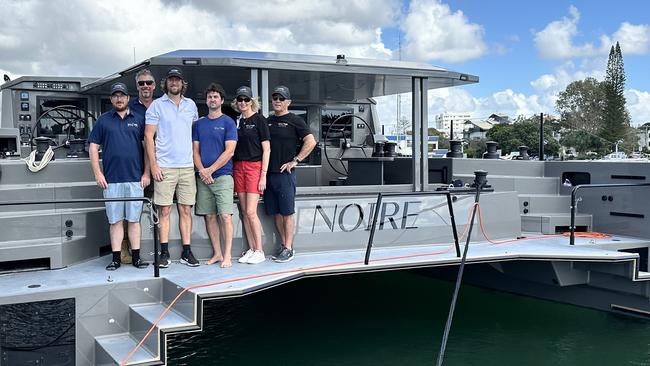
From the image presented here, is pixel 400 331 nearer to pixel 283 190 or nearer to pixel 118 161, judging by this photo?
pixel 283 190

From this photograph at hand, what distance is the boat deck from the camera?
482cm

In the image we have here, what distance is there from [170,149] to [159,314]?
139 cm

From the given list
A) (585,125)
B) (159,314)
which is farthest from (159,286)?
(585,125)

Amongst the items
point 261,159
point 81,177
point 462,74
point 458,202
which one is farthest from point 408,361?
point 81,177

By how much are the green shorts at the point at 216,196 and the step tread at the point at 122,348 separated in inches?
50.4

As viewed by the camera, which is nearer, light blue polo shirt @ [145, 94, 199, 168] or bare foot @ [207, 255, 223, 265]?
light blue polo shirt @ [145, 94, 199, 168]

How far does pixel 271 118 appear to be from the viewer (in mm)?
5797

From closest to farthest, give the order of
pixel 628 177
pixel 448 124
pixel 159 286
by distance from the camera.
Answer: pixel 159 286 → pixel 628 177 → pixel 448 124

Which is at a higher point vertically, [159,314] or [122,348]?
[159,314]

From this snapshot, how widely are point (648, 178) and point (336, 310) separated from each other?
3.99 m

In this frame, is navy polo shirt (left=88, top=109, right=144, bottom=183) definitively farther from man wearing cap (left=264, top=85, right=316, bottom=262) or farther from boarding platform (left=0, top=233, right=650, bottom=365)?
man wearing cap (left=264, top=85, right=316, bottom=262)

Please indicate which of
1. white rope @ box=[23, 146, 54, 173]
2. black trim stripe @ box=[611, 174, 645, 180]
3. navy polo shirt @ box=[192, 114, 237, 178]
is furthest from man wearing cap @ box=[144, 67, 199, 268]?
black trim stripe @ box=[611, 174, 645, 180]

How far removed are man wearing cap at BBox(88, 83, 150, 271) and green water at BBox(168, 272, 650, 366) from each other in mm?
1697

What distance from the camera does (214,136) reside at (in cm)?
548
